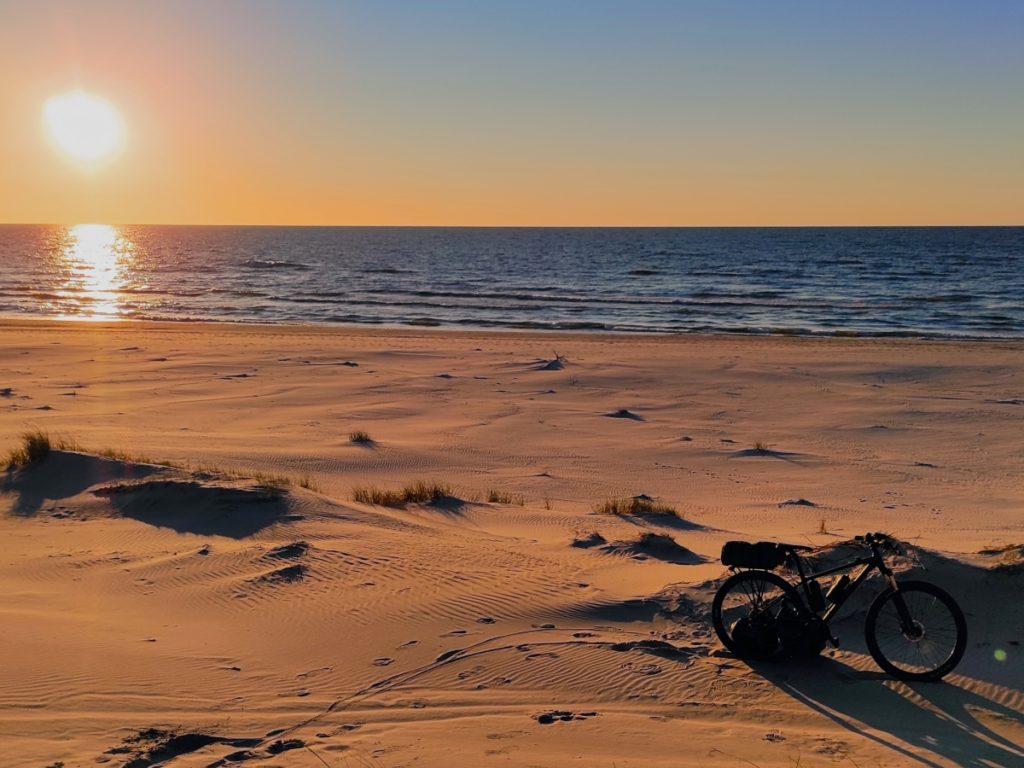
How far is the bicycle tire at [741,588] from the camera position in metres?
5.73

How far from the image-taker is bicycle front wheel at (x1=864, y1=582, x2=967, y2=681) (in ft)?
18.1

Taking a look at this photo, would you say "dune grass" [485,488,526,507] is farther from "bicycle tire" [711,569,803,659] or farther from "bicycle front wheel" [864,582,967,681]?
"bicycle front wheel" [864,582,967,681]

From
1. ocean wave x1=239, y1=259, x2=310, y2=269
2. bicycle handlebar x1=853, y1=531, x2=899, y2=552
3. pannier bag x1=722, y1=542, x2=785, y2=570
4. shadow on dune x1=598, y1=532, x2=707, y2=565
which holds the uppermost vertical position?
ocean wave x1=239, y1=259, x2=310, y2=269

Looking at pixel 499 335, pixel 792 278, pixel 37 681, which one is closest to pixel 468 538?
pixel 37 681

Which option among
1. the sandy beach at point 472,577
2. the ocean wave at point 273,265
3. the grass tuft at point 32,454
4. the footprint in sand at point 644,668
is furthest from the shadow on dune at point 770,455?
the ocean wave at point 273,265

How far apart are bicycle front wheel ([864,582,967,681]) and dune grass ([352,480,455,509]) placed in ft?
16.8

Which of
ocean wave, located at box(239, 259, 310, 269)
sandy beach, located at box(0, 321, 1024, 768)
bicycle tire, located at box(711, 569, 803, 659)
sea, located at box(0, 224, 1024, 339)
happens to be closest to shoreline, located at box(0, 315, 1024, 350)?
sea, located at box(0, 224, 1024, 339)

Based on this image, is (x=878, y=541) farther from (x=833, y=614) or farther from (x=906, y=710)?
(x=906, y=710)

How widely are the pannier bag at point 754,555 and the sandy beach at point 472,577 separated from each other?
0.64 m

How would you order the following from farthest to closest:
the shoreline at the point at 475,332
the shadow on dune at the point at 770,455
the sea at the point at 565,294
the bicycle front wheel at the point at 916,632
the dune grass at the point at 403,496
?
the sea at the point at 565,294
the shoreline at the point at 475,332
the shadow on dune at the point at 770,455
the dune grass at the point at 403,496
the bicycle front wheel at the point at 916,632

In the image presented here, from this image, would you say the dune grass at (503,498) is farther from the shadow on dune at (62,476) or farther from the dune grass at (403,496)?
the shadow on dune at (62,476)

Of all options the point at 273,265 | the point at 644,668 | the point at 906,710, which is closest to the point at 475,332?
the point at 644,668

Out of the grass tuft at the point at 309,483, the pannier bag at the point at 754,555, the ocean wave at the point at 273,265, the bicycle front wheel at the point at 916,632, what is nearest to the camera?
the bicycle front wheel at the point at 916,632

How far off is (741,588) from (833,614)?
55cm
